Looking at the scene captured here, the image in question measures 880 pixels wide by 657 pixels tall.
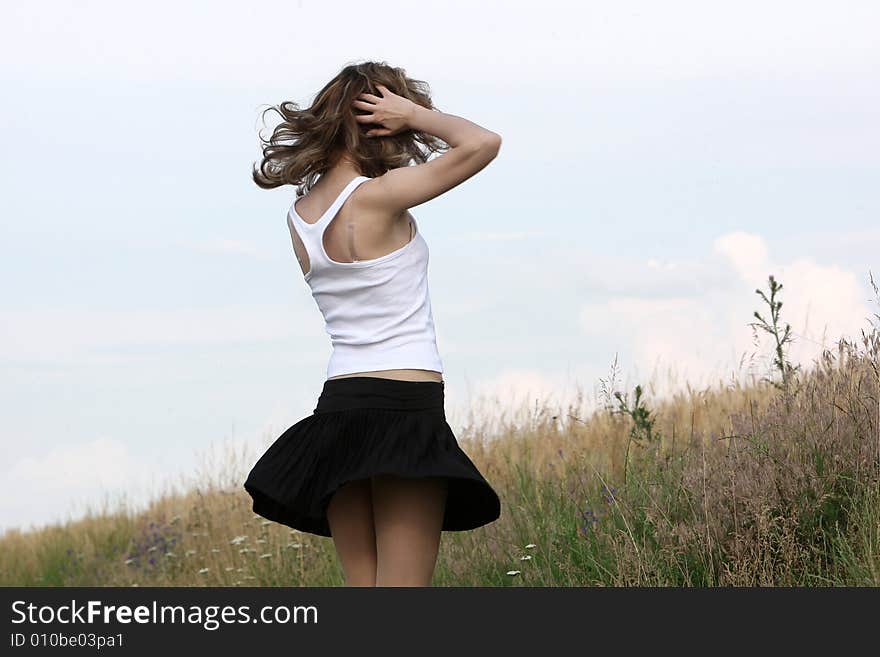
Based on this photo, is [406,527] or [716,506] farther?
[716,506]

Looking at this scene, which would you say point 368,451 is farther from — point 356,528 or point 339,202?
point 339,202

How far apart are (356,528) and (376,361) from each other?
67 cm

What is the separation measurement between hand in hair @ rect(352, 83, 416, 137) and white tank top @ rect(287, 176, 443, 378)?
0.25m

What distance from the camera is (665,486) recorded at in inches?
231

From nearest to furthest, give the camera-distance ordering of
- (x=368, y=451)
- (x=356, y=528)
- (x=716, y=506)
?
(x=368, y=451) → (x=356, y=528) → (x=716, y=506)

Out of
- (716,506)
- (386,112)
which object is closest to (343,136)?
(386,112)

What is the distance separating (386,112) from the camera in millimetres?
4062

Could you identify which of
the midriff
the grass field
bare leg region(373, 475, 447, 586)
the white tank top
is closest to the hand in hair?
the white tank top

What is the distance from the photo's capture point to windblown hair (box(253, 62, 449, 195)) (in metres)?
4.10

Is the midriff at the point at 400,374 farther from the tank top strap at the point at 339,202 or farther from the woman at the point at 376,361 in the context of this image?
the tank top strap at the point at 339,202

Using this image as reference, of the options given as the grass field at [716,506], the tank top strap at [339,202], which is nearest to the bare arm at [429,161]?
the tank top strap at [339,202]

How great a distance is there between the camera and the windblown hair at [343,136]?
4102mm
